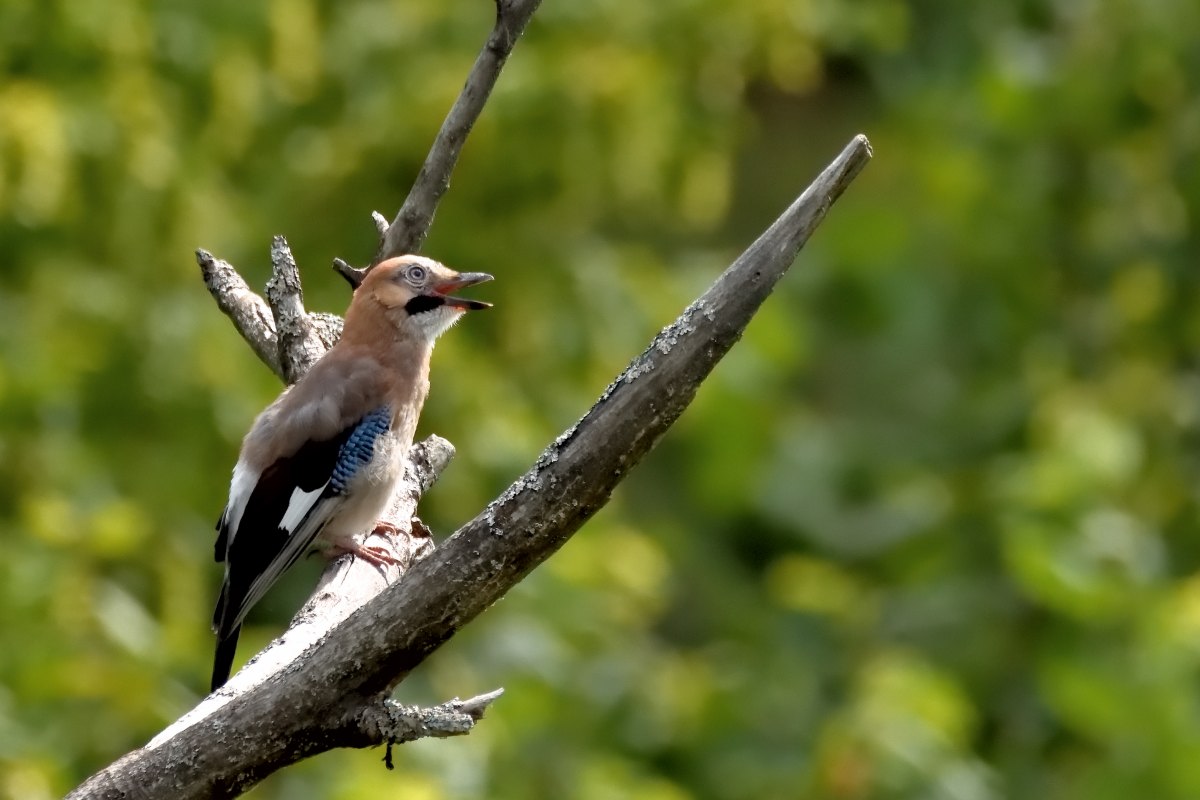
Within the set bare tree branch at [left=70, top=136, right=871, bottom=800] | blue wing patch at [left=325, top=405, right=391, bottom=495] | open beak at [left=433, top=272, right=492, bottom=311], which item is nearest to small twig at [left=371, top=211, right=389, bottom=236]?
open beak at [left=433, top=272, right=492, bottom=311]

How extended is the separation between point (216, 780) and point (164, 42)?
463 cm

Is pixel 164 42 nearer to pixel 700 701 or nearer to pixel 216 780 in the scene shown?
pixel 700 701

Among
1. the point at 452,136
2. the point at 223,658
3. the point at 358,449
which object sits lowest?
the point at 223,658

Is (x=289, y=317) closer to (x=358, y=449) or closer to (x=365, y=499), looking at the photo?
(x=358, y=449)

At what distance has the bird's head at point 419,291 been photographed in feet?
16.8

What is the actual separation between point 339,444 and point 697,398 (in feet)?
14.4

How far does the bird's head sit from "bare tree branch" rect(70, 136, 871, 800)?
5.95 feet

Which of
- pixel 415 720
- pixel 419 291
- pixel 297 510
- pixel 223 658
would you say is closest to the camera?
pixel 415 720

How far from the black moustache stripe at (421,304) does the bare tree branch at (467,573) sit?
194cm

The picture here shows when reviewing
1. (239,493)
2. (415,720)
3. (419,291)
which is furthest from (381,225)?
(415,720)

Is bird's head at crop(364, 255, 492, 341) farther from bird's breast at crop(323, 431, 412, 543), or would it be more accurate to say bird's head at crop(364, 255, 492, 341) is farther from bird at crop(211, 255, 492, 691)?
bird's breast at crop(323, 431, 412, 543)

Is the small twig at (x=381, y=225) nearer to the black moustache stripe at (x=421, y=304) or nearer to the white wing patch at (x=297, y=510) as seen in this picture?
the black moustache stripe at (x=421, y=304)

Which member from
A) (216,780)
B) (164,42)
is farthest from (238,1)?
(216,780)

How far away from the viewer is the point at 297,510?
477 centimetres
